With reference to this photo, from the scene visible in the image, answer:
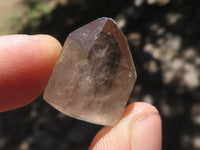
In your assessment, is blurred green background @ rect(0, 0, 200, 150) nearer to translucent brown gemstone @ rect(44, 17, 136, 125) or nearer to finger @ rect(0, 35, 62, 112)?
finger @ rect(0, 35, 62, 112)

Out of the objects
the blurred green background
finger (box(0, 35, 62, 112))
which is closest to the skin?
finger (box(0, 35, 62, 112))

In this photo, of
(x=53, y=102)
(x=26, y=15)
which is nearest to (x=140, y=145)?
(x=53, y=102)

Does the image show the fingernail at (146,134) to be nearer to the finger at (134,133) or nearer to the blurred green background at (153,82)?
the finger at (134,133)

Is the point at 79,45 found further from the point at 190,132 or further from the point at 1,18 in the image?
the point at 1,18

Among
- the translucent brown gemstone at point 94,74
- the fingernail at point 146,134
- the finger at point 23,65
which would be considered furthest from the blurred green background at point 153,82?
the translucent brown gemstone at point 94,74

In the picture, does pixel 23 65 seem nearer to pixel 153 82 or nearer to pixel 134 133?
pixel 134 133

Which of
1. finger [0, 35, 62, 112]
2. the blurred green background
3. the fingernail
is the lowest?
the blurred green background
